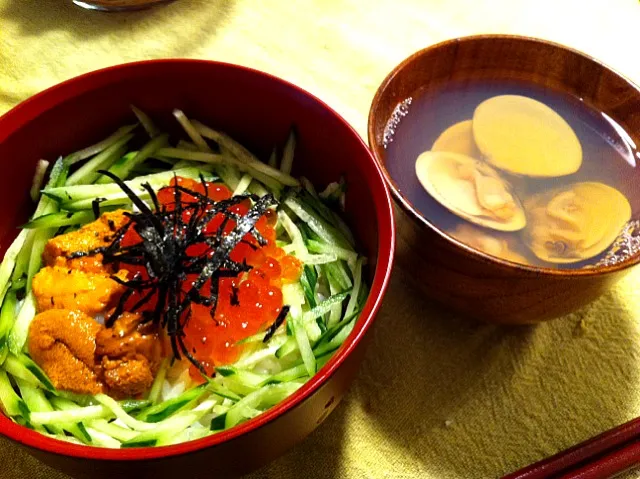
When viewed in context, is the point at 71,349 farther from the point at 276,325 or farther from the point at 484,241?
the point at 484,241

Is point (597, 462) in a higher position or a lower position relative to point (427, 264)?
lower

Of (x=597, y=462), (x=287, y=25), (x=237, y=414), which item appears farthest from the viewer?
(x=287, y=25)

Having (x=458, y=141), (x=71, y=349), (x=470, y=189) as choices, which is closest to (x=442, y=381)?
(x=470, y=189)

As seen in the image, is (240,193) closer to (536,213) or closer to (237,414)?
(237,414)

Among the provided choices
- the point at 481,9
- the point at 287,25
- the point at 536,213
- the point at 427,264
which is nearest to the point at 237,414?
the point at 427,264

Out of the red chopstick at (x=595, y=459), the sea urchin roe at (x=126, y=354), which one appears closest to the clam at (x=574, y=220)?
the red chopstick at (x=595, y=459)

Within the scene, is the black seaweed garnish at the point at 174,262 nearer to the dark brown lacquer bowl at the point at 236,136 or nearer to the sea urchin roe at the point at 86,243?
the sea urchin roe at the point at 86,243
